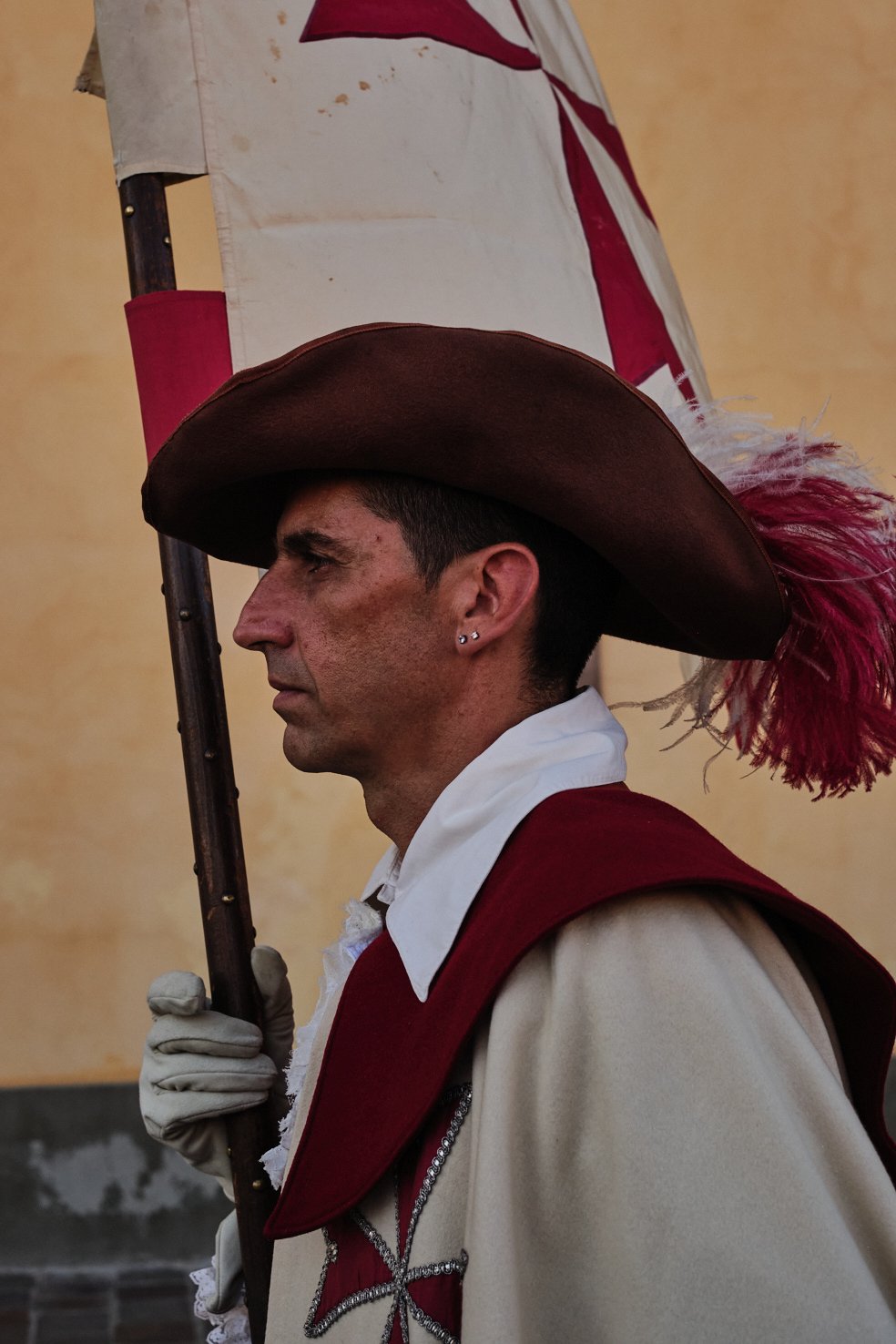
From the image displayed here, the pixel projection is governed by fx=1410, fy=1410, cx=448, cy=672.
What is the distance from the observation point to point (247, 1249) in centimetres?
186

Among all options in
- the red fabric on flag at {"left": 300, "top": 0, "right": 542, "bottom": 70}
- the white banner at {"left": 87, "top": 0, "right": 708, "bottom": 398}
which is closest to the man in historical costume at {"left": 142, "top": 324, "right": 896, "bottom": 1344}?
the white banner at {"left": 87, "top": 0, "right": 708, "bottom": 398}

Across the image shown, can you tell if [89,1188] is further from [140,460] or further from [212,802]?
[212,802]

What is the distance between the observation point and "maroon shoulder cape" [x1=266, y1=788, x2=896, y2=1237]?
1337 mm

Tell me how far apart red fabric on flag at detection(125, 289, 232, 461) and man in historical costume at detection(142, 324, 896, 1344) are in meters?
0.19

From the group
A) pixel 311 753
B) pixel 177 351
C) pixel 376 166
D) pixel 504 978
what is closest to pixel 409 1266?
pixel 504 978

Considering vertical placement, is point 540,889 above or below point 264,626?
below

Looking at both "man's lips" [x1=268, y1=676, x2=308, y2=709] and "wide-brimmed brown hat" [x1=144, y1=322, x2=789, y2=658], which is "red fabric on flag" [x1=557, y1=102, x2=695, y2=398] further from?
"man's lips" [x1=268, y1=676, x2=308, y2=709]

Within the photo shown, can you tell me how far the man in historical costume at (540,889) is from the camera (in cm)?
119

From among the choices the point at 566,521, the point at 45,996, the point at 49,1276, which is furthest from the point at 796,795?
the point at 566,521

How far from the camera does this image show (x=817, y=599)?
1718 mm

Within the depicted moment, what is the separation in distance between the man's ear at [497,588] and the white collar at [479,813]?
11 cm

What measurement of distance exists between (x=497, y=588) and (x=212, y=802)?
1.80ft

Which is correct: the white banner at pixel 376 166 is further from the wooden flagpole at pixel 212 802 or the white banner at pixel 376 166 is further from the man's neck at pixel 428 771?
the man's neck at pixel 428 771

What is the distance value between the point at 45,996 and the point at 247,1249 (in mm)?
2331
